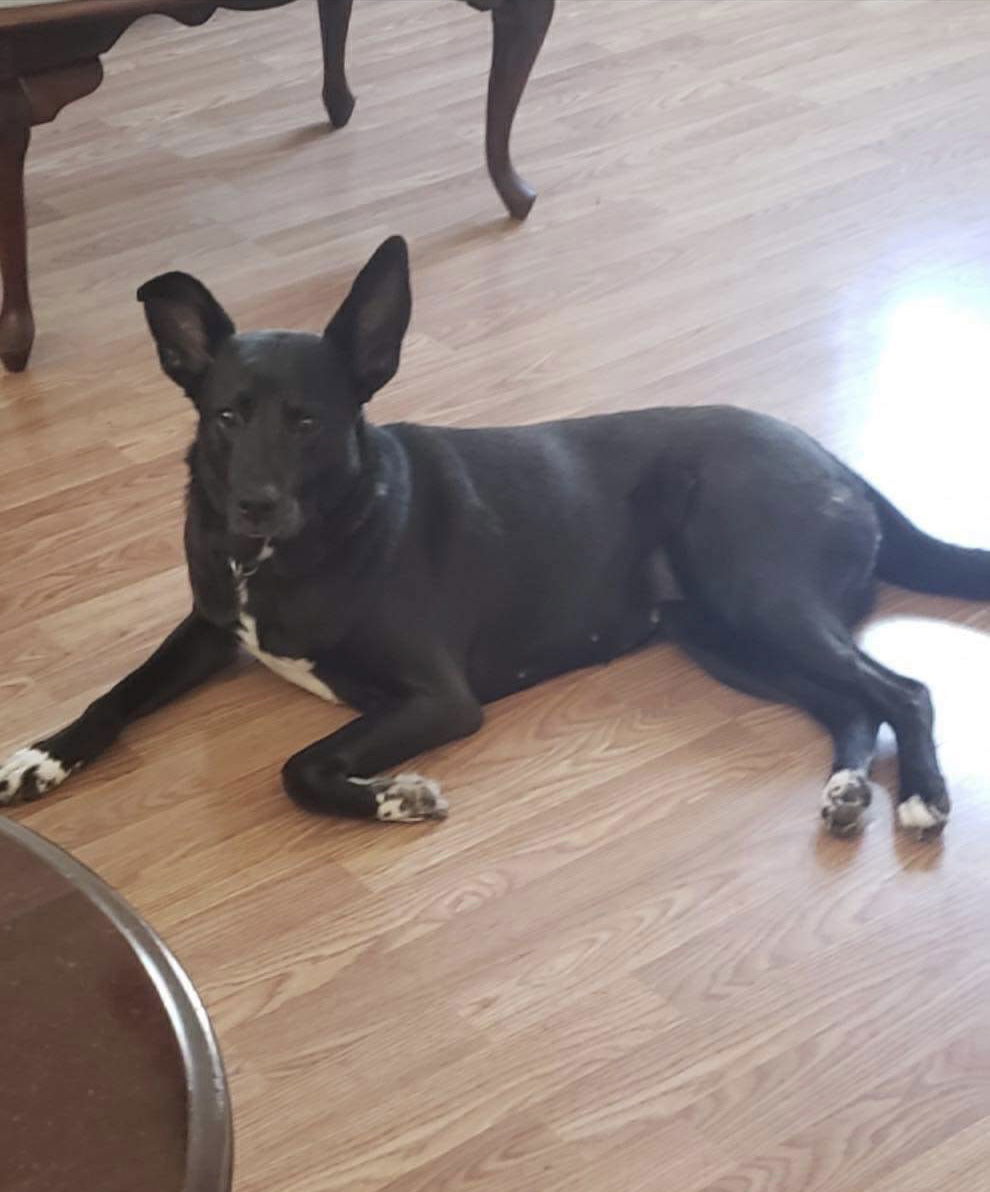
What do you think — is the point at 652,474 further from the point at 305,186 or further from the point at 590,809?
the point at 305,186

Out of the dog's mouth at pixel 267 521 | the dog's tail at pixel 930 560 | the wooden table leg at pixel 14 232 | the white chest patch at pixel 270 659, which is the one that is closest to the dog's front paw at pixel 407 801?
the white chest patch at pixel 270 659

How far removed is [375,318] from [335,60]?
6.25 ft

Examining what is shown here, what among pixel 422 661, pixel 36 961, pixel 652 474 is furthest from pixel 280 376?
pixel 36 961

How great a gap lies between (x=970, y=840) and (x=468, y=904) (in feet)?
1.91

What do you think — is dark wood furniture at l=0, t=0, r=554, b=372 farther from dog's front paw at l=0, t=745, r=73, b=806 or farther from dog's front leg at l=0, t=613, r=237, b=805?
dog's front paw at l=0, t=745, r=73, b=806

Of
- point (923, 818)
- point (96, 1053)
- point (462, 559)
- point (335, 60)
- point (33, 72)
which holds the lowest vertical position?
point (923, 818)

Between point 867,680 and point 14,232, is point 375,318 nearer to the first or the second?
point 867,680

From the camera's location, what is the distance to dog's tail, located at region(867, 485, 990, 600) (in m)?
2.28

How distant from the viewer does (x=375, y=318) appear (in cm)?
200

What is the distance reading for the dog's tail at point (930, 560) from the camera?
228cm

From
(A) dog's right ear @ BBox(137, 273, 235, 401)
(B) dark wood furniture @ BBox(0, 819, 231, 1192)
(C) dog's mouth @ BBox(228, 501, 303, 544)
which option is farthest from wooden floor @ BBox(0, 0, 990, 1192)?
(B) dark wood furniture @ BBox(0, 819, 231, 1192)

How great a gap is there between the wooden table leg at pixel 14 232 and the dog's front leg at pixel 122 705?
94 centimetres

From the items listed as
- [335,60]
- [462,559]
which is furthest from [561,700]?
[335,60]

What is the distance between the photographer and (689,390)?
2834 mm
